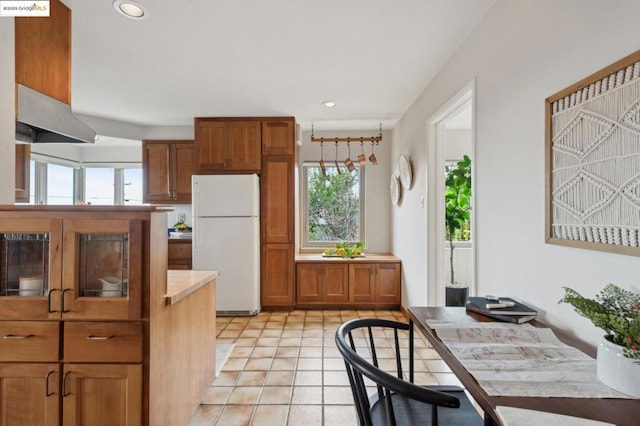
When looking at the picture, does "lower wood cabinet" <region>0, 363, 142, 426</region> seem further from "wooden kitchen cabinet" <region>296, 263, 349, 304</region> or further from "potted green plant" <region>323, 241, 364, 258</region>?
"potted green plant" <region>323, 241, 364, 258</region>

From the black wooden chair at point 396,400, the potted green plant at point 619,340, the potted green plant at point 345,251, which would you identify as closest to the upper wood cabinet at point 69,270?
the black wooden chair at point 396,400

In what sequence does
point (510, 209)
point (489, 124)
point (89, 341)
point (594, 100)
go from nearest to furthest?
point (594, 100), point (89, 341), point (510, 209), point (489, 124)

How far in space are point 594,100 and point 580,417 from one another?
1.01 metres

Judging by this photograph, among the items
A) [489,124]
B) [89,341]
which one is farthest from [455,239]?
[89,341]

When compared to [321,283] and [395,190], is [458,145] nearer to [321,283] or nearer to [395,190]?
[395,190]

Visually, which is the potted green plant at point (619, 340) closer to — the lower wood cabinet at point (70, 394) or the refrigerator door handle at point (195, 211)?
the lower wood cabinet at point (70, 394)

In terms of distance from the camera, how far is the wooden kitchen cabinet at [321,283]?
4242 mm

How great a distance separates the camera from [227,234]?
399cm

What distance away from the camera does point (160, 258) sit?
1.58 metres

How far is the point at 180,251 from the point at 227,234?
712 mm

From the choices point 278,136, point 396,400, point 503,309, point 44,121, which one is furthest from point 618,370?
point 278,136

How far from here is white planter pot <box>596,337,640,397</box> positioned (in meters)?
0.83

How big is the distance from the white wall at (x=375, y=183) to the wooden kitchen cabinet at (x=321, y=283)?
2.60 feet

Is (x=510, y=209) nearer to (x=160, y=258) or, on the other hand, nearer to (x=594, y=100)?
(x=594, y=100)
